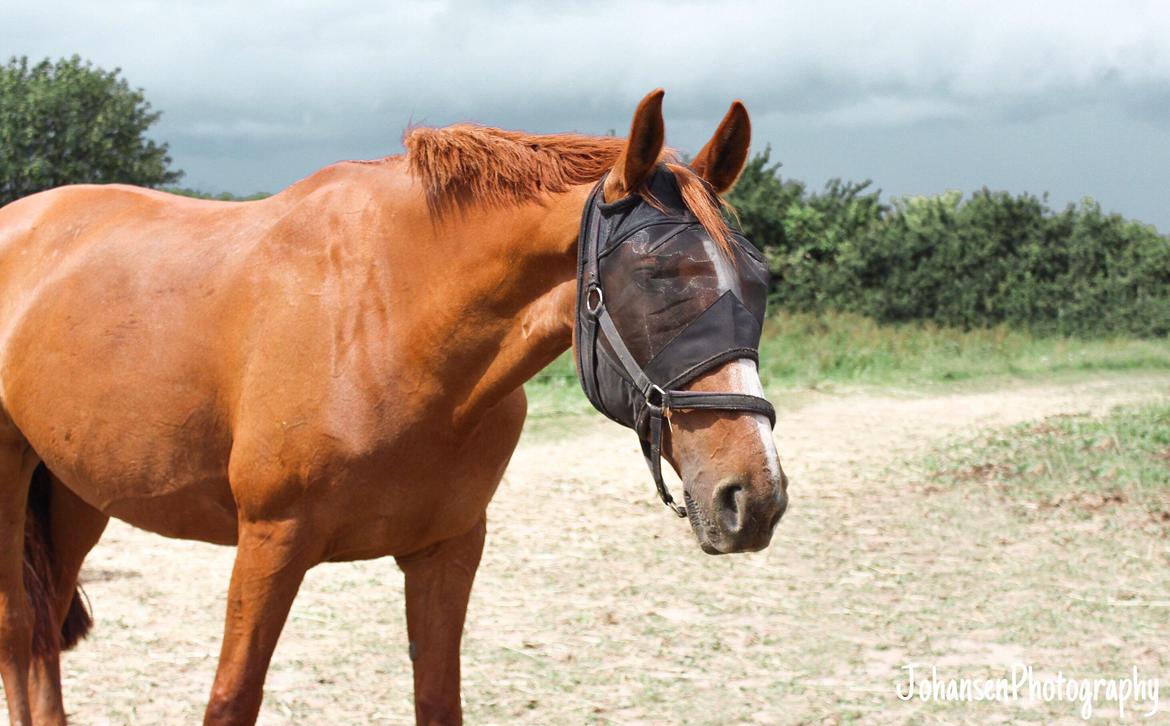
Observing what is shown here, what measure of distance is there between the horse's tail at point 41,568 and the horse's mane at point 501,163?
1.85 metres

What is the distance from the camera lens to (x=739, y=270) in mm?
2240

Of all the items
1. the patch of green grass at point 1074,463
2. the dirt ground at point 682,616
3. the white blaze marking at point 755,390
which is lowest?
the dirt ground at point 682,616

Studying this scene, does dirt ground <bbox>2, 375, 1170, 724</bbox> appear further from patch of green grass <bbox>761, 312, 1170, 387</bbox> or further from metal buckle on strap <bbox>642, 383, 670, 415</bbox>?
patch of green grass <bbox>761, 312, 1170, 387</bbox>

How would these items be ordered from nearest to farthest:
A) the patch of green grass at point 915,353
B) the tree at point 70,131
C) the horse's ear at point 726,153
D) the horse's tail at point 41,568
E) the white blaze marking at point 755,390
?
the white blaze marking at point 755,390, the horse's ear at point 726,153, the horse's tail at point 41,568, the patch of green grass at point 915,353, the tree at point 70,131

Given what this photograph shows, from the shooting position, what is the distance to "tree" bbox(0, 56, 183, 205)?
52.4 ft

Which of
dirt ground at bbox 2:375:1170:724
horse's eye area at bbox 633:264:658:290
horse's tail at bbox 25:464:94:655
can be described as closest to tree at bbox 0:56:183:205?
dirt ground at bbox 2:375:1170:724

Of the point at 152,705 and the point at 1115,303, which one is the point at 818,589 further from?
the point at 1115,303

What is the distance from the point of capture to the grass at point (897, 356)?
1329 cm

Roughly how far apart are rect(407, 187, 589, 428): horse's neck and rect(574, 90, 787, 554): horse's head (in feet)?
0.40

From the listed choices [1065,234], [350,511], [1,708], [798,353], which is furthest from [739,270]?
[1065,234]

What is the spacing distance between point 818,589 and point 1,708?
368cm

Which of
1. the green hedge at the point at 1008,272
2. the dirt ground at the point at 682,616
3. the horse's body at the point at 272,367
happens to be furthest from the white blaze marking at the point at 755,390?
the green hedge at the point at 1008,272

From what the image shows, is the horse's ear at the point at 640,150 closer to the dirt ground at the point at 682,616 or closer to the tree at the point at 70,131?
the dirt ground at the point at 682,616

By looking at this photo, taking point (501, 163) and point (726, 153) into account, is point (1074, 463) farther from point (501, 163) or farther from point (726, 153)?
point (501, 163)
